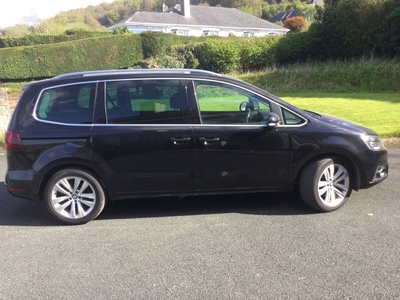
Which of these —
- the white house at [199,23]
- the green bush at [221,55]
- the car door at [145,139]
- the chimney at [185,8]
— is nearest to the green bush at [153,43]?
the green bush at [221,55]

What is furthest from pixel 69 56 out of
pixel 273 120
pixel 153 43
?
pixel 273 120

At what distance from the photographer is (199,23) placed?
54.6m

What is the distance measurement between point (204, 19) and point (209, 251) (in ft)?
180

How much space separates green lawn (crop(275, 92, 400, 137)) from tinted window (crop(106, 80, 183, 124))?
6307 millimetres

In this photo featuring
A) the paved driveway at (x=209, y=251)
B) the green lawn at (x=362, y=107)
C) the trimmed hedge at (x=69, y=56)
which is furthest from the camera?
the trimmed hedge at (x=69, y=56)

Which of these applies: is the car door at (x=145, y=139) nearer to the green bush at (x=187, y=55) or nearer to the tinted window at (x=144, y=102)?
the tinted window at (x=144, y=102)

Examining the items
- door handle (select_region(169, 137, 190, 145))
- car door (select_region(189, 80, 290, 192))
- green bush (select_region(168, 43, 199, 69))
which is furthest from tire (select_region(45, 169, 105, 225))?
green bush (select_region(168, 43, 199, 69))

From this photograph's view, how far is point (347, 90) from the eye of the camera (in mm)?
17438

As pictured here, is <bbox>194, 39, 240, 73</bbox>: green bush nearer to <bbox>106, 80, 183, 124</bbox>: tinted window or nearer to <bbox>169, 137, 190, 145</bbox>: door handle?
<bbox>106, 80, 183, 124</bbox>: tinted window

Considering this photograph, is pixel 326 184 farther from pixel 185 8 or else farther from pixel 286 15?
pixel 286 15

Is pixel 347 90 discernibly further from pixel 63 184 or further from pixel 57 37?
pixel 57 37

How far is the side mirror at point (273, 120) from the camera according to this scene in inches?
182

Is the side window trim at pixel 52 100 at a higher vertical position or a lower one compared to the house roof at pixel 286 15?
lower

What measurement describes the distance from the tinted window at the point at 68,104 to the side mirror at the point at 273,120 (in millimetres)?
2130
